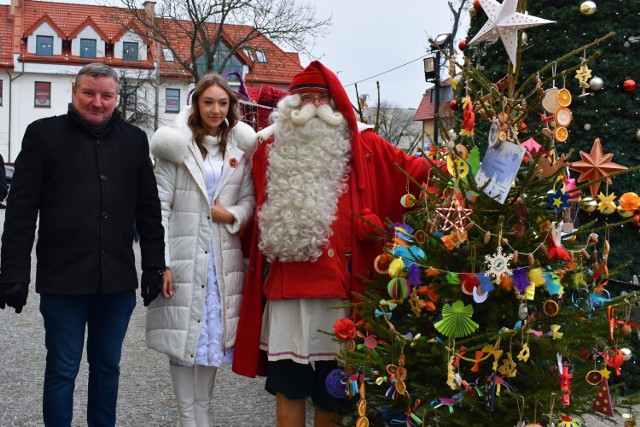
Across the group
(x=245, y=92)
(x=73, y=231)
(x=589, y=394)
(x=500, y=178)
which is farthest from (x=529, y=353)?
(x=245, y=92)

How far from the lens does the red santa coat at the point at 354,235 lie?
3438mm

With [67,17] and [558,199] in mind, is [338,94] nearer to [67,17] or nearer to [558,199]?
[558,199]

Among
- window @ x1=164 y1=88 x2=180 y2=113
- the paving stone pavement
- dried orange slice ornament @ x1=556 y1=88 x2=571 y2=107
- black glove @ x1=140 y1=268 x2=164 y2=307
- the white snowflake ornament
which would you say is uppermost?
window @ x1=164 y1=88 x2=180 y2=113

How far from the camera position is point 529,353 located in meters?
2.79

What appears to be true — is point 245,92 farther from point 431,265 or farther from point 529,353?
point 529,353

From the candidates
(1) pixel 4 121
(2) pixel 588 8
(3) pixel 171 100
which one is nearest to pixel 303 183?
(2) pixel 588 8

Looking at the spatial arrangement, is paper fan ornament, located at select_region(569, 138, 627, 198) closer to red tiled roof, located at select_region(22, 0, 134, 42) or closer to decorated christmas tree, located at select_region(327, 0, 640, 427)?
decorated christmas tree, located at select_region(327, 0, 640, 427)

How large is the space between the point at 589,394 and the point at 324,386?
1.22 m

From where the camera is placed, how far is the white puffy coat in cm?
380

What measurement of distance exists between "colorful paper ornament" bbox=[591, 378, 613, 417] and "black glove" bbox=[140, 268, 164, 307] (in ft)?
6.80

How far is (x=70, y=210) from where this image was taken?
340cm

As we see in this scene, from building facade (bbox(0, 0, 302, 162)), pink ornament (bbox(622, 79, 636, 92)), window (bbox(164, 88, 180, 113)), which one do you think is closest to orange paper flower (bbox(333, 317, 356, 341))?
pink ornament (bbox(622, 79, 636, 92))

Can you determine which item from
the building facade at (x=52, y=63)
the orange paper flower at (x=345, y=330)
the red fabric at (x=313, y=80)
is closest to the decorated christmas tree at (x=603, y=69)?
the red fabric at (x=313, y=80)

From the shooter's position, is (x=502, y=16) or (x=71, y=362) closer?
(x=502, y=16)
